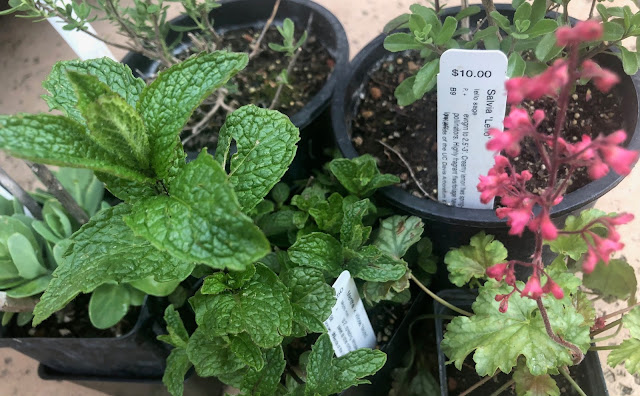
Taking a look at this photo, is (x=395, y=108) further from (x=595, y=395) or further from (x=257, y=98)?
(x=595, y=395)

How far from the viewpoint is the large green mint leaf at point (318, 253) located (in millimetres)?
843

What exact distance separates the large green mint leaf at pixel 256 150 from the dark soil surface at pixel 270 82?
1.80ft

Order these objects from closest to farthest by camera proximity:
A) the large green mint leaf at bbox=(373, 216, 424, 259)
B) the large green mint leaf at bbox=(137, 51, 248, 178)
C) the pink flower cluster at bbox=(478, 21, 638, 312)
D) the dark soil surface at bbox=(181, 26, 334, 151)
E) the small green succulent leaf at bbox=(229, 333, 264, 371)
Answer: the pink flower cluster at bbox=(478, 21, 638, 312) → the large green mint leaf at bbox=(137, 51, 248, 178) → the small green succulent leaf at bbox=(229, 333, 264, 371) → the large green mint leaf at bbox=(373, 216, 424, 259) → the dark soil surface at bbox=(181, 26, 334, 151)

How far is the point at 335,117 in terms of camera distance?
3.76 ft

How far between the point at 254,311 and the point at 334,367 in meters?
0.21

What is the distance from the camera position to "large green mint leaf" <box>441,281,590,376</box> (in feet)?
2.64

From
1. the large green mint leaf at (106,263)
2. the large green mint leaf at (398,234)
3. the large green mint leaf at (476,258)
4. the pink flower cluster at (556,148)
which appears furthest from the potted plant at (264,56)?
the pink flower cluster at (556,148)

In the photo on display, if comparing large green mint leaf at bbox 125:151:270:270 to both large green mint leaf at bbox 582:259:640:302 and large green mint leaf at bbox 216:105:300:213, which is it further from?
large green mint leaf at bbox 582:259:640:302

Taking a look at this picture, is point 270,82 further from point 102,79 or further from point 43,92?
point 43,92

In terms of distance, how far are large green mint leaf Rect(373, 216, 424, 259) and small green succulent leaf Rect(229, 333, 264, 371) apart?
0.30m

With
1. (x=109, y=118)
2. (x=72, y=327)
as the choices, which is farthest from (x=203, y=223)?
(x=72, y=327)

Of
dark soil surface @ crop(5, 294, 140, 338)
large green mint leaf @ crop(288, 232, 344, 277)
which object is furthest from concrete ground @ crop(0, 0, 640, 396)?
large green mint leaf @ crop(288, 232, 344, 277)

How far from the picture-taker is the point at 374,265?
89cm

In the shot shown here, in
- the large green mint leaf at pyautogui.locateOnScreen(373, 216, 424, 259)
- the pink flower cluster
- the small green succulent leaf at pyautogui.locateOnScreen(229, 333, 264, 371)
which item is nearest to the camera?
the pink flower cluster
